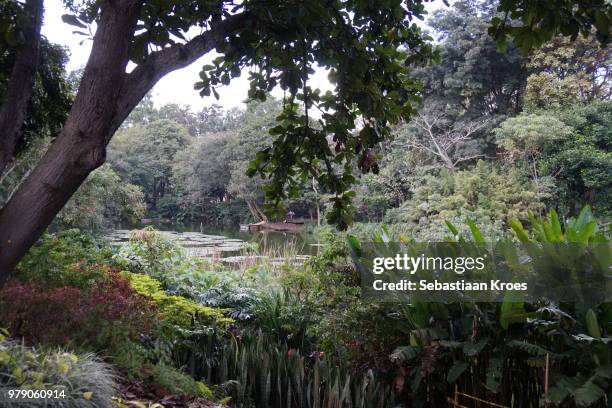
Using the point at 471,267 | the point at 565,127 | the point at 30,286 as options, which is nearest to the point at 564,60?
the point at 565,127

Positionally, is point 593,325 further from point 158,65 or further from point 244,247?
point 244,247

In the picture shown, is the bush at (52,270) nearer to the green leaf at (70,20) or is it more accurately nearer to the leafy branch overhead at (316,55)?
the leafy branch overhead at (316,55)

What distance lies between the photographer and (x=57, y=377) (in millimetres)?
1691

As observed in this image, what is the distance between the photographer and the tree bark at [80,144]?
3.62ft

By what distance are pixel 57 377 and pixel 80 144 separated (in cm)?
98

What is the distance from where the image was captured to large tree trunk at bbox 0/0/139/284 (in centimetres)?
110

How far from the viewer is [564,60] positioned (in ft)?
52.1

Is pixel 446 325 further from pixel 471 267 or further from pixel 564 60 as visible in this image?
pixel 564 60

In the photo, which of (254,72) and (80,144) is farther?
(254,72)

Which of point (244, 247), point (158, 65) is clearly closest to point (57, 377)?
point (158, 65)

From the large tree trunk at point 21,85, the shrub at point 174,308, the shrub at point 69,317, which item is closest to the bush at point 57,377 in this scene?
the shrub at point 69,317

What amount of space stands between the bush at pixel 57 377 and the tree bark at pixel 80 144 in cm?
62

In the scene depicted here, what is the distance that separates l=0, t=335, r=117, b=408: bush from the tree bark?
62 cm

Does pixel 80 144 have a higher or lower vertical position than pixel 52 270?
higher
